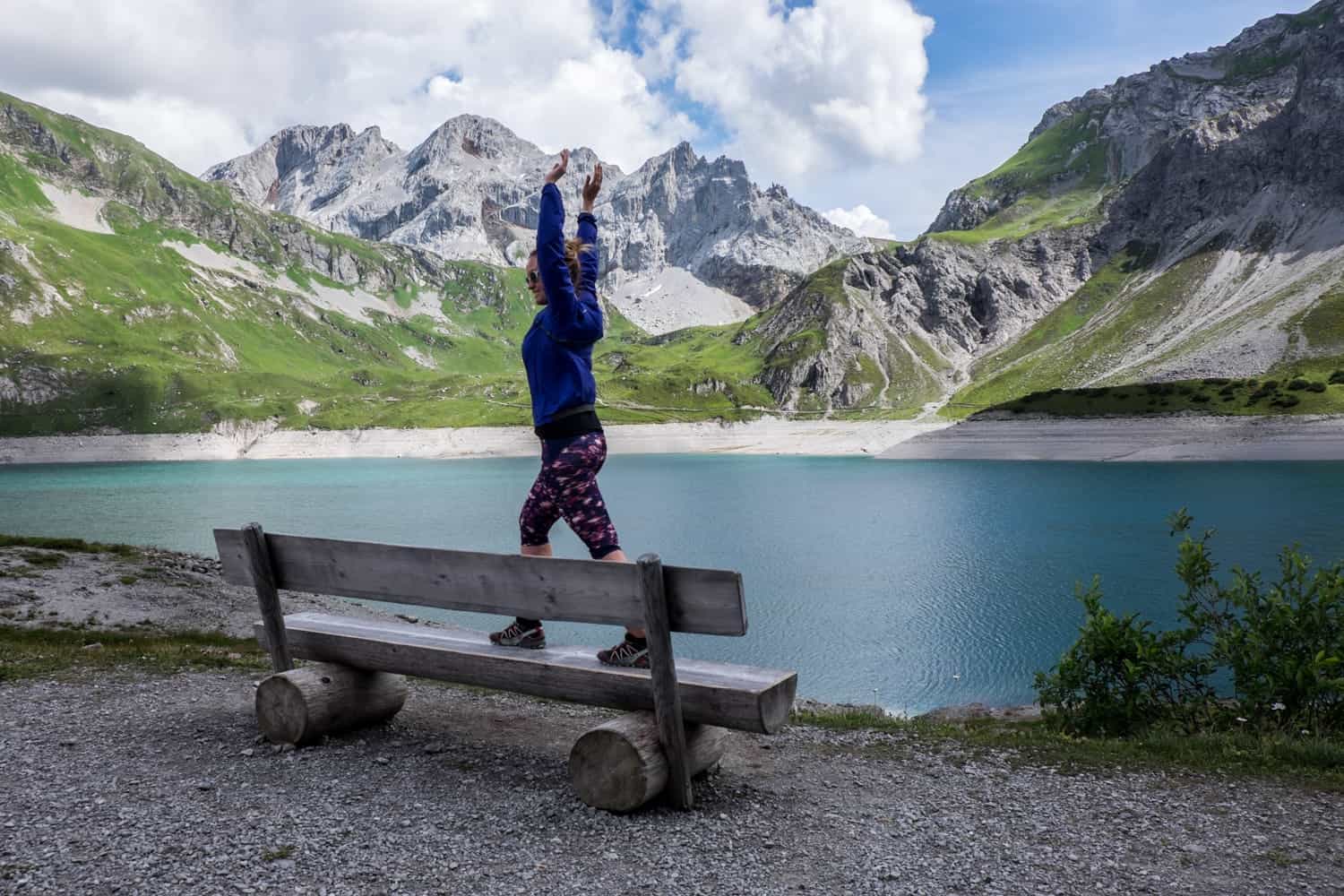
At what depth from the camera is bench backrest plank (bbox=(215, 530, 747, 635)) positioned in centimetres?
504

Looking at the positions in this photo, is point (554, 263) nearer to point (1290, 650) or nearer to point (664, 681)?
point (664, 681)

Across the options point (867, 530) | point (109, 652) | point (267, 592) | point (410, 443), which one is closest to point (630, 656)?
point (267, 592)

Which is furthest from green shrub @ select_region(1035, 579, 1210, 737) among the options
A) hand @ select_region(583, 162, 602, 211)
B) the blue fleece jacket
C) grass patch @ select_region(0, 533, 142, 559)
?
grass patch @ select_region(0, 533, 142, 559)

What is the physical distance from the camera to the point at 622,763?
5547 mm

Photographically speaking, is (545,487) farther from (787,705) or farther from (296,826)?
(296,826)

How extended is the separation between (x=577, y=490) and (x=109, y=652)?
954 cm

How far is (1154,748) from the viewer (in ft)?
24.0

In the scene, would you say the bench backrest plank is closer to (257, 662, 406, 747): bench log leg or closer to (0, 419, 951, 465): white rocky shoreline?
(257, 662, 406, 747): bench log leg

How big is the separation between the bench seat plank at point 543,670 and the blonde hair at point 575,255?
317cm

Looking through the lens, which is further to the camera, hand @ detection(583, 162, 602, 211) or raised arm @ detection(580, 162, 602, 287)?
raised arm @ detection(580, 162, 602, 287)

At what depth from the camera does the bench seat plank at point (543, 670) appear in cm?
546

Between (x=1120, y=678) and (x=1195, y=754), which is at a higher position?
(x=1195, y=754)

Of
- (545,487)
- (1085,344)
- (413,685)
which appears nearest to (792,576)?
(413,685)

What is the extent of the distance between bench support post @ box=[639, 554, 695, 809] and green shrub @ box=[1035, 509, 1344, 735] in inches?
240
